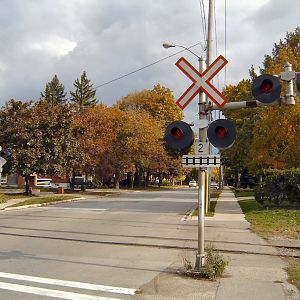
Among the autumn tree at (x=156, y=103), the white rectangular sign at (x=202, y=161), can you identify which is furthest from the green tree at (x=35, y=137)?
the autumn tree at (x=156, y=103)

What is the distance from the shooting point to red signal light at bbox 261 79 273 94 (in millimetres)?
8693

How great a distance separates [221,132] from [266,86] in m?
1.30

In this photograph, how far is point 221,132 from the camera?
834cm

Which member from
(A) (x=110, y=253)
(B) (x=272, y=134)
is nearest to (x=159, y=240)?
(A) (x=110, y=253)

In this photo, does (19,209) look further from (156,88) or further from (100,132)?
(156,88)

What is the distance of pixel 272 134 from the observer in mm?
26156

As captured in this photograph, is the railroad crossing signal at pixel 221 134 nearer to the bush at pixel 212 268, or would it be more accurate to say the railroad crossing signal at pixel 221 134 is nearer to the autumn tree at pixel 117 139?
the bush at pixel 212 268

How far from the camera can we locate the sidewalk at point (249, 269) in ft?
23.5

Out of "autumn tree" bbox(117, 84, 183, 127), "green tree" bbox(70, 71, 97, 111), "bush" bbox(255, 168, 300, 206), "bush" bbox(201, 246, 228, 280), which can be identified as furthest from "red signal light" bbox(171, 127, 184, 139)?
"green tree" bbox(70, 71, 97, 111)

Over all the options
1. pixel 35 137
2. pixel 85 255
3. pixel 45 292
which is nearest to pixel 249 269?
pixel 85 255

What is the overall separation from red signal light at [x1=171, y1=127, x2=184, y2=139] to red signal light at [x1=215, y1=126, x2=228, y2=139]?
0.63 metres

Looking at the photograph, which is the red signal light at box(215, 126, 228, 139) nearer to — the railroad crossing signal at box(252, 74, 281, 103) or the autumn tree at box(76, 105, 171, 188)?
the railroad crossing signal at box(252, 74, 281, 103)

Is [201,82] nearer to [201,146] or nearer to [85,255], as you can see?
[201,146]

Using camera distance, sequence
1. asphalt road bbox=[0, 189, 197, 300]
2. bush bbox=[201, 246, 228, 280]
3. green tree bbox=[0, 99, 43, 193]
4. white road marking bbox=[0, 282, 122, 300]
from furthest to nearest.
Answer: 1. green tree bbox=[0, 99, 43, 193]
2. bush bbox=[201, 246, 228, 280]
3. asphalt road bbox=[0, 189, 197, 300]
4. white road marking bbox=[0, 282, 122, 300]
